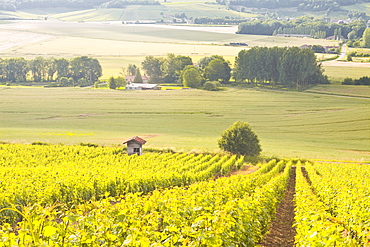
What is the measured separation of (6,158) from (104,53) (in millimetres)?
135984

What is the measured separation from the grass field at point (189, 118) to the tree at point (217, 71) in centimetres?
1400

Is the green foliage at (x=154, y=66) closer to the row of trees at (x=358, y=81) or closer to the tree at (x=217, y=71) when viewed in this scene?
the tree at (x=217, y=71)

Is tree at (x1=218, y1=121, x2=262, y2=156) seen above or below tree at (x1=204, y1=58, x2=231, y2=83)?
below

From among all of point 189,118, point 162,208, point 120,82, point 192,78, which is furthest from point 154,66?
point 162,208

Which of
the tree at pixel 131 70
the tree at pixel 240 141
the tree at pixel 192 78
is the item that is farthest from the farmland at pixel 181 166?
the tree at pixel 192 78

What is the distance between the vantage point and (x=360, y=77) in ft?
348

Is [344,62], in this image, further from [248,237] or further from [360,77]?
[248,237]

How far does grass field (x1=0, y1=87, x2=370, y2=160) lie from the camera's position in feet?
201

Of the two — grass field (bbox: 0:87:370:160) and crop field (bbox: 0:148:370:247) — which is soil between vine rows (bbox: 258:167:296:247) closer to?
crop field (bbox: 0:148:370:247)

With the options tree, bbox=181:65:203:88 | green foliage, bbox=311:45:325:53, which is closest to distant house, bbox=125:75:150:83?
tree, bbox=181:65:203:88

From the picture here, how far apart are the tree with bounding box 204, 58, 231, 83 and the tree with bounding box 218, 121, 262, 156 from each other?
2645 inches

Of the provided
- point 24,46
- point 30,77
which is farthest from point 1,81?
point 24,46

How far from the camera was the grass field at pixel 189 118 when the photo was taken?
201ft

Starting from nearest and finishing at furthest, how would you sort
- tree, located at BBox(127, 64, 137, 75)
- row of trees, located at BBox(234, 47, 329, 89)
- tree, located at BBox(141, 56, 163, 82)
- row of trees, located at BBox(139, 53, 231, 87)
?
row of trees, located at BBox(234, 47, 329, 89) → row of trees, located at BBox(139, 53, 231, 87) → tree, located at BBox(141, 56, 163, 82) → tree, located at BBox(127, 64, 137, 75)
